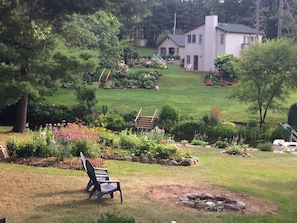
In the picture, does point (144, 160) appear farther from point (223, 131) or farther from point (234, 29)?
point (234, 29)

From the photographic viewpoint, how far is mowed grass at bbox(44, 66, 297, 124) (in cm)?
3281

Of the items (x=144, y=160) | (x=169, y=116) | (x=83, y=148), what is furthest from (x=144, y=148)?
(x=169, y=116)

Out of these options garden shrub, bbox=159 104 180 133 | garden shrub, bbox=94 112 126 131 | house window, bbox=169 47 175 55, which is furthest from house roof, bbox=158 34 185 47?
garden shrub, bbox=94 112 126 131

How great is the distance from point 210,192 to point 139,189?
161 cm

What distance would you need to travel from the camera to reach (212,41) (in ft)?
169

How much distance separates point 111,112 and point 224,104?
9.56 meters

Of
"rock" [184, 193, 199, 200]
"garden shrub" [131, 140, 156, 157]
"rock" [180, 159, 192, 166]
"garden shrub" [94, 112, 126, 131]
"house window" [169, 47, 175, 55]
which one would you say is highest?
"house window" [169, 47, 175, 55]

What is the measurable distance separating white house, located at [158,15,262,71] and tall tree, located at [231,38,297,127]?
2110cm

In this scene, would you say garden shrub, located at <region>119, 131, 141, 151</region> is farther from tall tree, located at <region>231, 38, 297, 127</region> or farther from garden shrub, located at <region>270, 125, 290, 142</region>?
tall tree, located at <region>231, 38, 297, 127</region>

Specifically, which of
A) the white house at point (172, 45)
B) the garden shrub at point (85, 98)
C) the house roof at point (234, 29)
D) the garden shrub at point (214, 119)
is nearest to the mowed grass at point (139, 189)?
the garden shrub at point (214, 119)

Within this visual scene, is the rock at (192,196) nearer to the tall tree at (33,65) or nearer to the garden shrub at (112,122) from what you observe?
the tall tree at (33,65)

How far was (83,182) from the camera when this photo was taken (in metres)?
10.5

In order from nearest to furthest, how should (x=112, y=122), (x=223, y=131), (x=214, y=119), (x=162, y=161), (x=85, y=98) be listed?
(x=162, y=161) → (x=223, y=131) → (x=214, y=119) → (x=112, y=122) → (x=85, y=98)

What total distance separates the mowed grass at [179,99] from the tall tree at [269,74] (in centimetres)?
137
